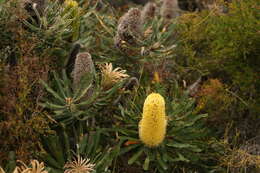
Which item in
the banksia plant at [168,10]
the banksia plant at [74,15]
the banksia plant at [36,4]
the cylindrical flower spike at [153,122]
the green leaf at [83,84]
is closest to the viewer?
the cylindrical flower spike at [153,122]

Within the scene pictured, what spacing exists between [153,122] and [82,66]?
52 centimetres

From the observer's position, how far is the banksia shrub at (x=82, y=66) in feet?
7.48

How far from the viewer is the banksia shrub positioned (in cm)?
228

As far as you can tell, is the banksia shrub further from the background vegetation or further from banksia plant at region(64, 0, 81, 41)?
banksia plant at region(64, 0, 81, 41)

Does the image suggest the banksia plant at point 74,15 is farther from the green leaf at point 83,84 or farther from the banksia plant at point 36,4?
the green leaf at point 83,84

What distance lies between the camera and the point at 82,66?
2.29 metres

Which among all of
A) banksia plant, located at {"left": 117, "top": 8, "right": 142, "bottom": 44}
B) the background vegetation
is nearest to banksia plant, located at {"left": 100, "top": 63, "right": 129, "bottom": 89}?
the background vegetation

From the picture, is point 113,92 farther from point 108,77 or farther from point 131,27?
point 131,27

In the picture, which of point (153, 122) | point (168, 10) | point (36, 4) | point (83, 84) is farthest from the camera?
point (168, 10)

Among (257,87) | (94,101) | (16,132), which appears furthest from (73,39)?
(257,87)

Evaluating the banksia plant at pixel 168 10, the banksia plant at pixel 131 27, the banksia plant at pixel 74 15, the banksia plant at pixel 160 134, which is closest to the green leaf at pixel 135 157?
the banksia plant at pixel 160 134

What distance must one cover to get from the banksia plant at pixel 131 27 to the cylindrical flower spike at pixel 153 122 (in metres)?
0.66

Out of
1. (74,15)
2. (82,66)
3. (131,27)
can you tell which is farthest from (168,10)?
(82,66)

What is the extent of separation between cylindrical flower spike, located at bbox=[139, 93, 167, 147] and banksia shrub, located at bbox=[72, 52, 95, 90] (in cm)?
40
